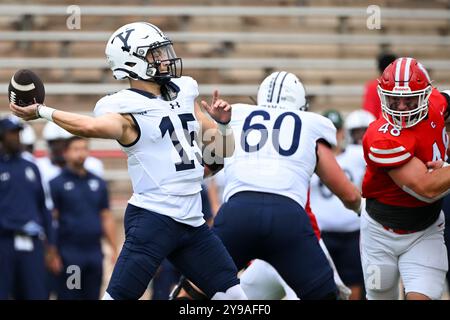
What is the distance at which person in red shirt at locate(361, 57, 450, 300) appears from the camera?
5453 millimetres

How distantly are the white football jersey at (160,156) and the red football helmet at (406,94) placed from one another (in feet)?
3.43

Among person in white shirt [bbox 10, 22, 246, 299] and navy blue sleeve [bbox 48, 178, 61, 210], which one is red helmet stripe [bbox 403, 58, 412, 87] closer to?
person in white shirt [bbox 10, 22, 246, 299]

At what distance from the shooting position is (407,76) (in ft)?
18.0

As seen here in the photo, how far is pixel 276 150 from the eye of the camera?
232 inches

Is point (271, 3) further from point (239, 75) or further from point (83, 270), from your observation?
point (83, 270)

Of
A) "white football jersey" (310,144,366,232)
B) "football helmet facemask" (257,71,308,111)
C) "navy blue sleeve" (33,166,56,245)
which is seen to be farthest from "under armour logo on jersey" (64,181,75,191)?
"football helmet facemask" (257,71,308,111)

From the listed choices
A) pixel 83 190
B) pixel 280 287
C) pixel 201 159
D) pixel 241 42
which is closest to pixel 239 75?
pixel 241 42

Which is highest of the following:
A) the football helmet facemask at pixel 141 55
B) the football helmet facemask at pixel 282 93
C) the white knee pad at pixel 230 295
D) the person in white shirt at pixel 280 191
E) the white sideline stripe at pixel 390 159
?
the football helmet facemask at pixel 141 55

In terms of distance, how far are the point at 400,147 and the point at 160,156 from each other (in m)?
1.22

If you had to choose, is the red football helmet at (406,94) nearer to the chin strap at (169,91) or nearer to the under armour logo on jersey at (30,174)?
the chin strap at (169,91)

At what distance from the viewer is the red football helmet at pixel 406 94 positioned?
546 centimetres

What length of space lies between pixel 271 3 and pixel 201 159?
318 inches

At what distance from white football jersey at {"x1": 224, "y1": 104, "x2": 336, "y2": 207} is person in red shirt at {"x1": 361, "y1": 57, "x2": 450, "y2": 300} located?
1.15 feet

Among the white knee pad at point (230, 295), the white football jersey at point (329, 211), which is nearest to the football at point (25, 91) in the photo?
the white knee pad at point (230, 295)
